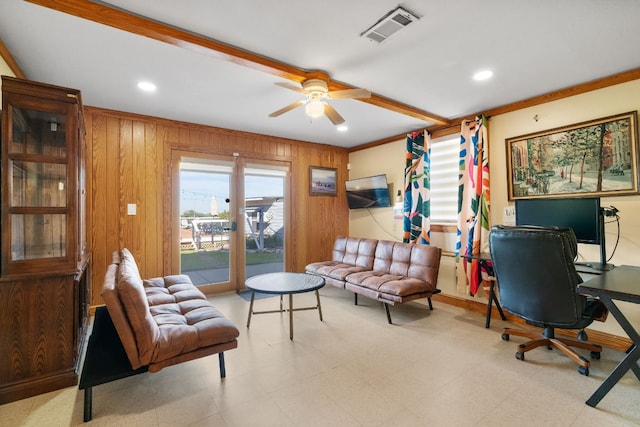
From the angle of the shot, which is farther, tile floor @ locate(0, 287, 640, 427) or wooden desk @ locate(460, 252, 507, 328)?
wooden desk @ locate(460, 252, 507, 328)

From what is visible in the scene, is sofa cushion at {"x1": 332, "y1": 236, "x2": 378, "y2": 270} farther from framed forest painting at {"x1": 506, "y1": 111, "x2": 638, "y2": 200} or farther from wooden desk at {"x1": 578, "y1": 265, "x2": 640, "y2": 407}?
wooden desk at {"x1": 578, "y1": 265, "x2": 640, "y2": 407}

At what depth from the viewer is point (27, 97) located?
6.60 feet

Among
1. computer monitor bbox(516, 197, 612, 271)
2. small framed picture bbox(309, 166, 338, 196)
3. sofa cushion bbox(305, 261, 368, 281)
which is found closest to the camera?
computer monitor bbox(516, 197, 612, 271)

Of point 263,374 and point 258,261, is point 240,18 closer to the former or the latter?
point 263,374

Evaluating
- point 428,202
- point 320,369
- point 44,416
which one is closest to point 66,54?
point 44,416

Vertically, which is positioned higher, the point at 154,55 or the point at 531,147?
the point at 154,55

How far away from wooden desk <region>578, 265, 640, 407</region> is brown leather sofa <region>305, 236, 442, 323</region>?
1542mm

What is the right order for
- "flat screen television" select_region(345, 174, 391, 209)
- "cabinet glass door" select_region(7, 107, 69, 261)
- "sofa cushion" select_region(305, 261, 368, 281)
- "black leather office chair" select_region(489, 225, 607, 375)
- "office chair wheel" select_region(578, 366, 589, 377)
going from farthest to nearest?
"flat screen television" select_region(345, 174, 391, 209) < "sofa cushion" select_region(305, 261, 368, 281) < "office chair wheel" select_region(578, 366, 589, 377) < "black leather office chair" select_region(489, 225, 607, 375) < "cabinet glass door" select_region(7, 107, 69, 261)

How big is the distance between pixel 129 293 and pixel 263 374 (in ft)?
3.69

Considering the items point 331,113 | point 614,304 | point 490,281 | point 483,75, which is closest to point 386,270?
point 490,281

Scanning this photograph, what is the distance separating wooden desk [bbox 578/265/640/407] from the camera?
5.65ft

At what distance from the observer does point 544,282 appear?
2184 mm

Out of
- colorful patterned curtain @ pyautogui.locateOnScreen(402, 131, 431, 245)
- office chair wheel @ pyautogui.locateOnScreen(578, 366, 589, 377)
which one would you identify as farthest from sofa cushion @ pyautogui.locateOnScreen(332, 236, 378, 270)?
office chair wheel @ pyautogui.locateOnScreen(578, 366, 589, 377)

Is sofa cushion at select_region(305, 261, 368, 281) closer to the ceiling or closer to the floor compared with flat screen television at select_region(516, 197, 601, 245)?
closer to the floor
